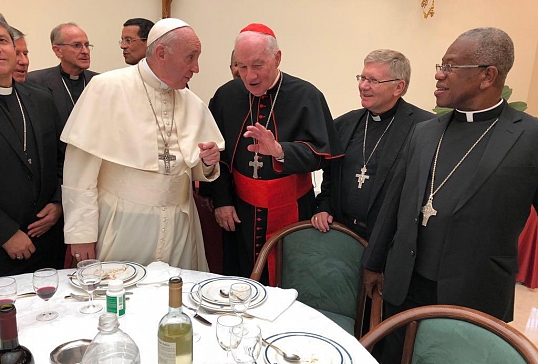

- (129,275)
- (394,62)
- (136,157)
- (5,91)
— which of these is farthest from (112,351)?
(394,62)

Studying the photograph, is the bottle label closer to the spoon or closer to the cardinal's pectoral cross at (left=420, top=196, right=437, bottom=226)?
the spoon

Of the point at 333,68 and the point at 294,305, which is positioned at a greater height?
the point at 333,68

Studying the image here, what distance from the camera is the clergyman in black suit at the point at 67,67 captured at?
3.80 m

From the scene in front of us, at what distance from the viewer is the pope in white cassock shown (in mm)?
2160

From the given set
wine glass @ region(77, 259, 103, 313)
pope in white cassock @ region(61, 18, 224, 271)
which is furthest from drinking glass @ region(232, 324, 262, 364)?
pope in white cassock @ region(61, 18, 224, 271)

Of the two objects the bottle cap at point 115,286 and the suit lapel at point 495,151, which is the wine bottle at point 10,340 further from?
the suit lapel at point 495,151

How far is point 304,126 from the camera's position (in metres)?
2.72

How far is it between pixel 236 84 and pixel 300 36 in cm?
275

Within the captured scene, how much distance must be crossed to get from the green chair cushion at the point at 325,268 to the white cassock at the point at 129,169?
0.60 metres

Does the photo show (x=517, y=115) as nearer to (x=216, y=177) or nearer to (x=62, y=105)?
(x=216, y=177)

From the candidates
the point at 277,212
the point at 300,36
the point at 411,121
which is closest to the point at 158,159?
the point at 277,212

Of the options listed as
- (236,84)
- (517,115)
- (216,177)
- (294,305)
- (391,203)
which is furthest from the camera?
(236,84)

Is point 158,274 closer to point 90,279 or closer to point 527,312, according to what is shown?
point 90,279

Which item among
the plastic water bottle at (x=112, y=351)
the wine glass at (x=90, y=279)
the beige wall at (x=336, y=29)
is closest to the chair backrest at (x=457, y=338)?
the plastic water bottle at (x=112, y=351)
